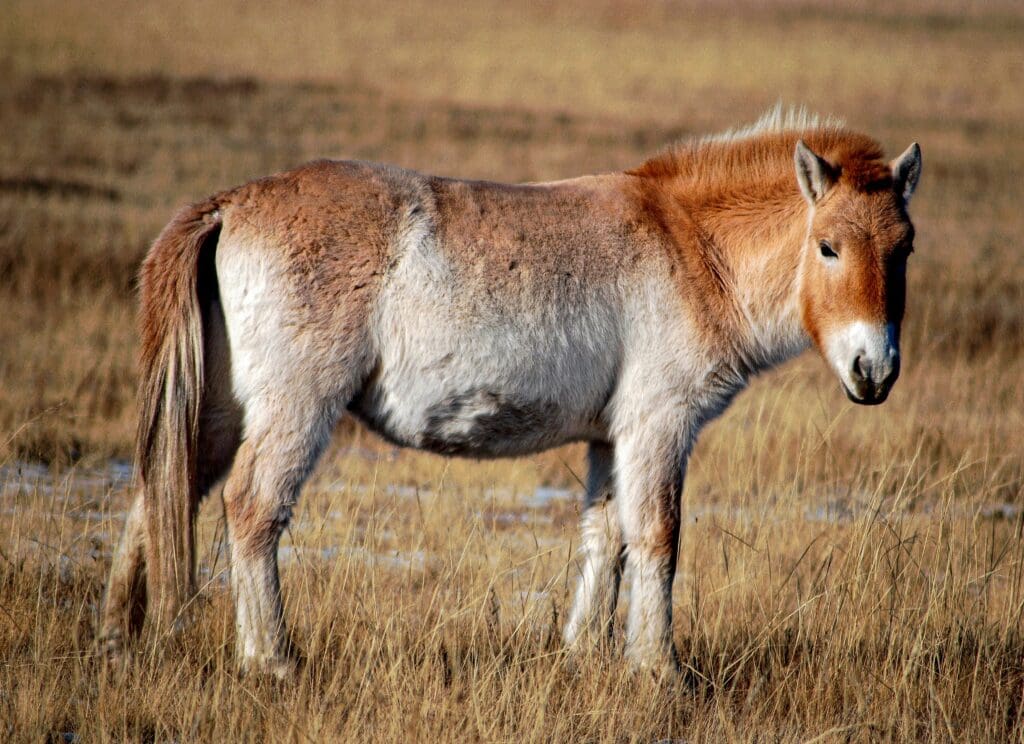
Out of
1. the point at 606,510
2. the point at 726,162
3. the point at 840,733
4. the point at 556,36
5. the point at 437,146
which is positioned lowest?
the point at 840,733

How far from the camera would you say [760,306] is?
4992mm

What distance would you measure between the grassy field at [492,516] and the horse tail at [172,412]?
190 mm

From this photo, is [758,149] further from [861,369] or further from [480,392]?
[480,392]

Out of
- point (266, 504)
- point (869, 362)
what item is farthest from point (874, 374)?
point (266, 504)

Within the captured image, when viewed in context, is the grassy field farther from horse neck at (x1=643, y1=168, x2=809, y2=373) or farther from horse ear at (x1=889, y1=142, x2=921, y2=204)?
horse ear at (x1=889, y1=142, x2=921, y2=204)

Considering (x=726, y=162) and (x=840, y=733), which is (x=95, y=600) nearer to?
(x=840, y=733)

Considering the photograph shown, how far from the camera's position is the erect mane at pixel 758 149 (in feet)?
17.0

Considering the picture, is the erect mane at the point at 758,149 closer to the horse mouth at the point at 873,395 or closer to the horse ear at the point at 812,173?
the horse ear at the point at 812,173

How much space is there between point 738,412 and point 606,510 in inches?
190

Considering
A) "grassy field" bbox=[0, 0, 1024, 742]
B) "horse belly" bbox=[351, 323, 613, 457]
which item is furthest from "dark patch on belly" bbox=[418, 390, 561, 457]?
"grassy field" bbox=[0, 0, 1024, 742]

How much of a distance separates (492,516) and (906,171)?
296cm

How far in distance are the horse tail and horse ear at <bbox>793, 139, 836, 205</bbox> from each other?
257 centimetres

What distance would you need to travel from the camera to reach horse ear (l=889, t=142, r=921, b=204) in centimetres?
483

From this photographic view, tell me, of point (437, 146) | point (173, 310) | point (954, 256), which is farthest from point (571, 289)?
point (437, 146)
